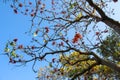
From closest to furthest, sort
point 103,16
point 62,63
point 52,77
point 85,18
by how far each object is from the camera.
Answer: point 103,16, point 85,18, point 62,63, point 52,77

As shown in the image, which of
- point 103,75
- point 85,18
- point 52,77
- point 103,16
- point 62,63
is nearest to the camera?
point 103,16

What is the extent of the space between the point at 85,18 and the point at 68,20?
2.66 ft

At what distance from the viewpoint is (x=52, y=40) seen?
11.0 m

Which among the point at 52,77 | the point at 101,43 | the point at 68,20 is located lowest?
the point at 52,77

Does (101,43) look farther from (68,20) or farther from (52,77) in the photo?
(52,77)

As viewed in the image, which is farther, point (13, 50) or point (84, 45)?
point (84, 45)

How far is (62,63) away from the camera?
12039 mm

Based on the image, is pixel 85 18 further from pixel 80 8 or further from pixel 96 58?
pixel 96 58

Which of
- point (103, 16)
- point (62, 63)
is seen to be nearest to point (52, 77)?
point (62, 63)

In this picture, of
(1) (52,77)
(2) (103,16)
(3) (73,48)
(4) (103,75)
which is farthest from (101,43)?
(1) (52,77)

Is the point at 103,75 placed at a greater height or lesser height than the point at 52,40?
lesser

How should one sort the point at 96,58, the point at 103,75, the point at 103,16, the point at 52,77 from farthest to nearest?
the point at 52,77
the point at 103,75
the point at 96,58
the point at 103,16

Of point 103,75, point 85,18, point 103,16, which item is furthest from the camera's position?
point 103,75

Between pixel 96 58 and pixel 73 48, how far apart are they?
998 mm
